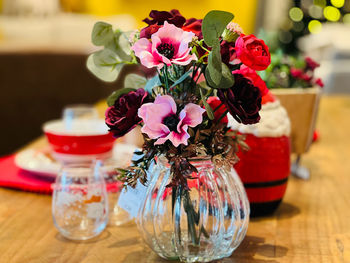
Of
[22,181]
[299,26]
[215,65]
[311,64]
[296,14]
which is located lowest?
[299,26]

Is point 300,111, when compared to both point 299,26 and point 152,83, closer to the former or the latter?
point 152,83

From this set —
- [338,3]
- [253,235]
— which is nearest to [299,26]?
[338,3]

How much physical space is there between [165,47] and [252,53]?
0.34 feet

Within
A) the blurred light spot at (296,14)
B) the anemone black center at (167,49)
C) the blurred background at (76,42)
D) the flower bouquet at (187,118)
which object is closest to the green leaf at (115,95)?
the flower bouquet at (187,118)

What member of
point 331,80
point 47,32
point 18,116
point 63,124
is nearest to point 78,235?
point 63,124

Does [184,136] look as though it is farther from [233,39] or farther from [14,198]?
[14,198]

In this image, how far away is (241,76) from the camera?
1.96 ft

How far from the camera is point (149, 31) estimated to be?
2.01 feet

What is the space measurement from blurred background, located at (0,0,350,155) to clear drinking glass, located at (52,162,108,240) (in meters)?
0.52

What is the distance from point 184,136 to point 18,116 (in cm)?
182

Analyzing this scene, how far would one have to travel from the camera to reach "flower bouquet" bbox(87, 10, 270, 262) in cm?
58

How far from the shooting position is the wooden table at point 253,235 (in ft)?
2.25

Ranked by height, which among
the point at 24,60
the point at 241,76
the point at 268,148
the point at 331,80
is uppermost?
the point at 241,76

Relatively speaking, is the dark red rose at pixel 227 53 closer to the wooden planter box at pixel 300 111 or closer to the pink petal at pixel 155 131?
the pink petal at pixel 155 131
